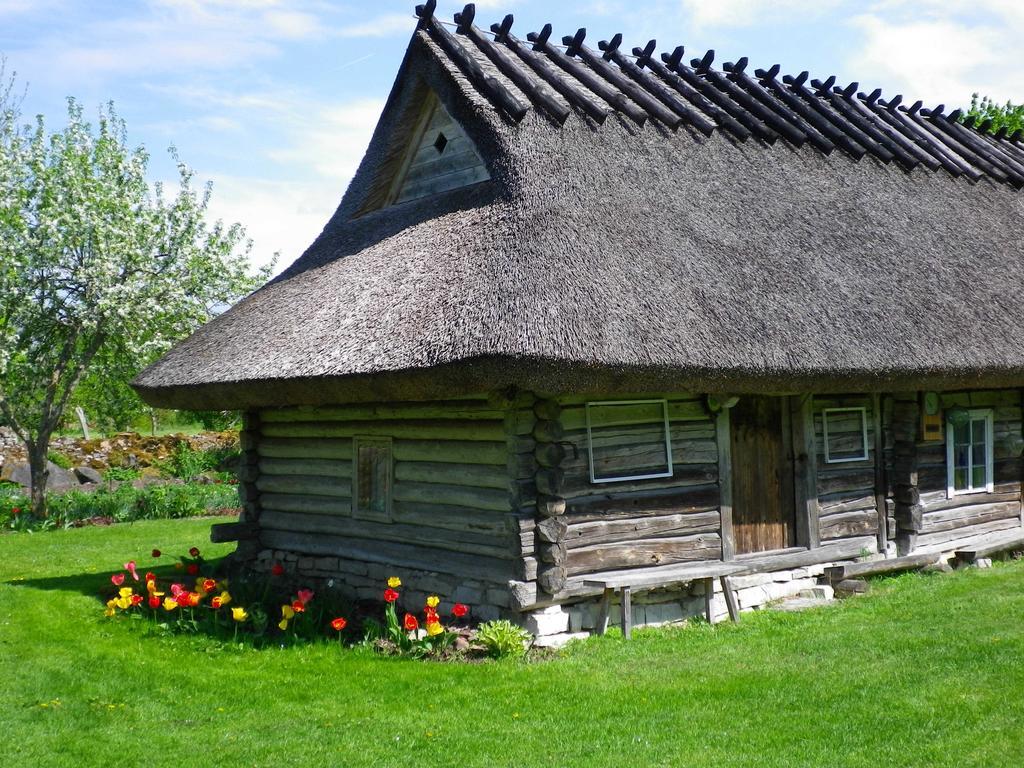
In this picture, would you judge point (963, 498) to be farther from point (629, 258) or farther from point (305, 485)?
point (305, 485)

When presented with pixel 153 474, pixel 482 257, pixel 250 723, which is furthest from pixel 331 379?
pixel 153 474

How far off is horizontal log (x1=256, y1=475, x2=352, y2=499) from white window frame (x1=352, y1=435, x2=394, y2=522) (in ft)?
0.51

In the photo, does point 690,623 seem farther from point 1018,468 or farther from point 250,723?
point 1018,468

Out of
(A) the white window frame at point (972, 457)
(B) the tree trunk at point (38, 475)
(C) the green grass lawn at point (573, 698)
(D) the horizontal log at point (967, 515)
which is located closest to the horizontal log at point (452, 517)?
(C) the green grass lawn at point (573, 698)

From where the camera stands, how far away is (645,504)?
9523mm

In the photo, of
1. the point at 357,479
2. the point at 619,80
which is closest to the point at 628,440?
the point at 357,479

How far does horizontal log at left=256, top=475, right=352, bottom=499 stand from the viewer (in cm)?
1099

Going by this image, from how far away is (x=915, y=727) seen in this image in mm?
6309

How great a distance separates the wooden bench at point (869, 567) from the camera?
10.7 meters

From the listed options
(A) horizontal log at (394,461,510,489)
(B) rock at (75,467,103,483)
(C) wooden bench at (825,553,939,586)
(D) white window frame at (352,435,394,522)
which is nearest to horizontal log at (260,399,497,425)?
(D) white window frame at (352,435,394,522)

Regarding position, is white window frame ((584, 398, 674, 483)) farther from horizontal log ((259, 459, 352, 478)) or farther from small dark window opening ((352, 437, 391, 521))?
horizontal log ((259, 459, 352, 478))

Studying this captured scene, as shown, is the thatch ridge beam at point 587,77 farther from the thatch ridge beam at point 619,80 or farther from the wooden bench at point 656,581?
the wooden bench at point 656,581

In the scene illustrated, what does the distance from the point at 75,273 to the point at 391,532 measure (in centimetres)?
1158

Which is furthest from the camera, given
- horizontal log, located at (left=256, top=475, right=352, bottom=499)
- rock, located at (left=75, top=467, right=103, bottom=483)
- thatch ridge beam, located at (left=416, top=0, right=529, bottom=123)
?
rock, located at (left=75, top=467, right=103, bottom=483)
